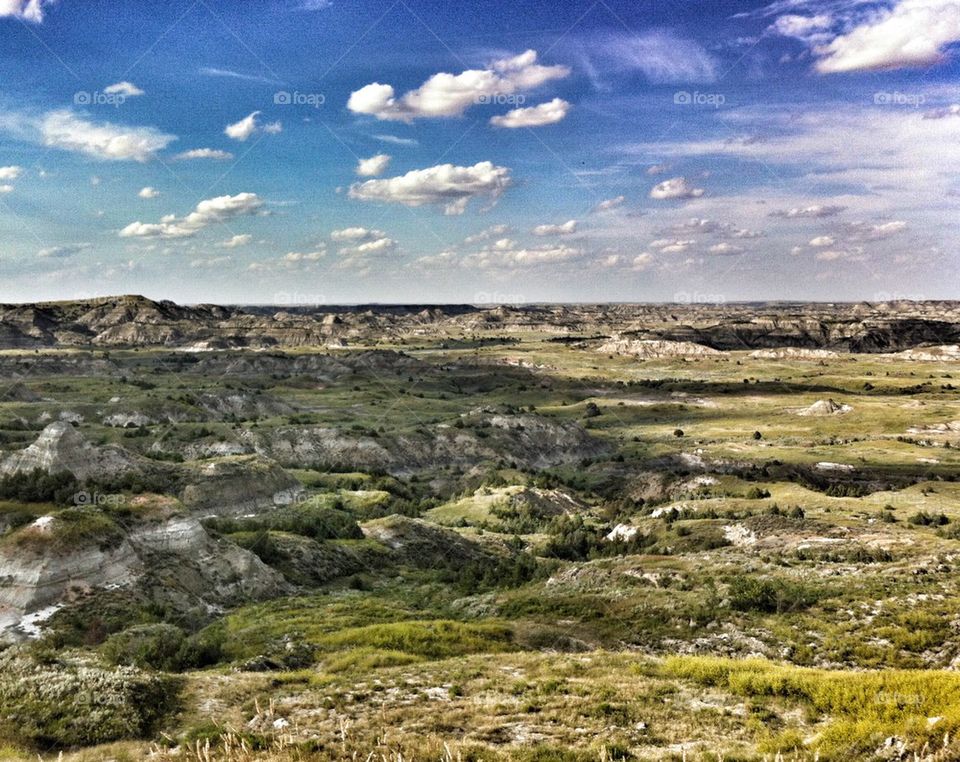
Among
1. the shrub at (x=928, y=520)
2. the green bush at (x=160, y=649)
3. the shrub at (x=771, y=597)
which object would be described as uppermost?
the shrub at (x=771, y=597)

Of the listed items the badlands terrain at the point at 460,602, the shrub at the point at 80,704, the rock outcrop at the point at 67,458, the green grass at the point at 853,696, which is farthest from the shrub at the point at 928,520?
the rock outcrop at the point at 67,458

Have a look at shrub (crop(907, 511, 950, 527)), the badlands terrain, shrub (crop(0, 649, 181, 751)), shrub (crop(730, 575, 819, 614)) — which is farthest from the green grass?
shrub (crop(907, 511, 950, 527))

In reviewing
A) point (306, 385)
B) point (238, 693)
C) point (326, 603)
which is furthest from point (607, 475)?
point (306, 385)

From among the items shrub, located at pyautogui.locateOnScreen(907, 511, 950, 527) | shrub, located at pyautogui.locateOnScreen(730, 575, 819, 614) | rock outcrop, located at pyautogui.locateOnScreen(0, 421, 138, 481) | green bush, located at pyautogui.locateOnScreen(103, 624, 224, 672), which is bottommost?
shrub, located at pyautogui.locateOnScreen(907, 511, 950, 527)

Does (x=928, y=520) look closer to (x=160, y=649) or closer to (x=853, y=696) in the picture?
(x=853, y=696)

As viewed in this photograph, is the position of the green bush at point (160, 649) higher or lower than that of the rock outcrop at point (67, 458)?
lower

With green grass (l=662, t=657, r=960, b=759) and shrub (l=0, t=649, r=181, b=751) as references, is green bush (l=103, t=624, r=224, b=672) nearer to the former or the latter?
shrub (l=0, t=649, r=181, b=751)

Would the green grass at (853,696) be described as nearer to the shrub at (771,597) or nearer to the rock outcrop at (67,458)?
the shrub at (771,597)

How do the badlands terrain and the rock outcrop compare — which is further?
the rock outcrop

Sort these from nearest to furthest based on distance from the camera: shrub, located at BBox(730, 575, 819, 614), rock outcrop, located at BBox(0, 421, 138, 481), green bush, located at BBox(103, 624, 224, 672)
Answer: green bush, located at BBox(103, 624, 224, 672) → shrub, located at BBox(730, 575, 819, 614) → rock outcrop, located at BBox(0, 421, 138, 481)

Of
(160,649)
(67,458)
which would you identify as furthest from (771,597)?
(67,458)

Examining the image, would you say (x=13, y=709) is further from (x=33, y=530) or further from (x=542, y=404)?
(x=542, y=404)
